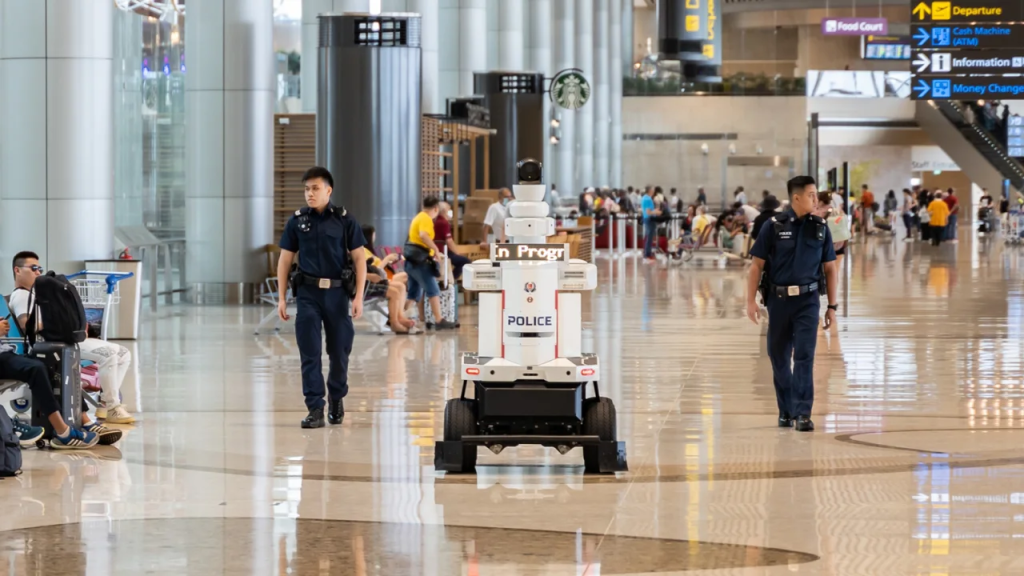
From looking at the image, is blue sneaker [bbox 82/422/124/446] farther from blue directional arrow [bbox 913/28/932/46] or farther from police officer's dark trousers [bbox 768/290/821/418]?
blue directional arrow [bbox 913/28/932/46]

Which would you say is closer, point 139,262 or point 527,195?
point 527,195

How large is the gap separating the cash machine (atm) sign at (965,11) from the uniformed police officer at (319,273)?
1743 cm

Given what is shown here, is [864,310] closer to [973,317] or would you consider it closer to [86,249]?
[973,317]

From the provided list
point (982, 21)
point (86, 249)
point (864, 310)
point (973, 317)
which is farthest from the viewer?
point (982, 21)

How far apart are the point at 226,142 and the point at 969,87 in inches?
502

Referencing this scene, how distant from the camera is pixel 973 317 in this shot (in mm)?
18516

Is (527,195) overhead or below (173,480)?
overhead

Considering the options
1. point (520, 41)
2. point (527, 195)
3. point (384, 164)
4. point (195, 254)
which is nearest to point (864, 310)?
point (384, 164)

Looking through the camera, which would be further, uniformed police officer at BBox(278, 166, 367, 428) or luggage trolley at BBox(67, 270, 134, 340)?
luggage trolley at BBox(67, 270, 134, 340)

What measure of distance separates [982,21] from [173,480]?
20381 millimetres

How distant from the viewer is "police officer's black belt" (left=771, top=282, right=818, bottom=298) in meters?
9.43

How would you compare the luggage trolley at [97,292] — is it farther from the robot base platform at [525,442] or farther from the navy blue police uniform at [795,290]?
the navy blue police uniform at [795,290]

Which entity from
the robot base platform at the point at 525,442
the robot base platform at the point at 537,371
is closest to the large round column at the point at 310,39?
the robot base platform at the point at 537,371

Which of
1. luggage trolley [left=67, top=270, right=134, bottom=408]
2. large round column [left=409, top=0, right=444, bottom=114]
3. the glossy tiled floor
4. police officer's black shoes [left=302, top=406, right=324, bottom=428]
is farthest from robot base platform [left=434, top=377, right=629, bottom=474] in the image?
large round column [left=409, top=0, right=444, bottom=114]
